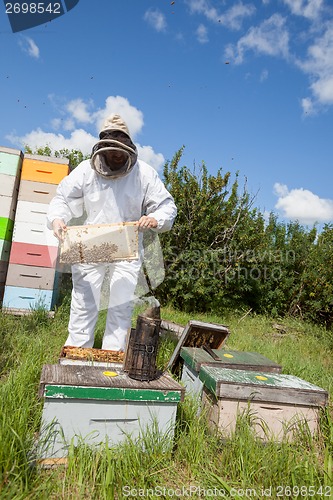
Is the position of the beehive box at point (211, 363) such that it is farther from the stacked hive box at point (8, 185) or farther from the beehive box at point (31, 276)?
the stacked hive box at point (8, 185)

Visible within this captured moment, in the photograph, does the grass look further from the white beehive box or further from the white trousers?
the white beehive box

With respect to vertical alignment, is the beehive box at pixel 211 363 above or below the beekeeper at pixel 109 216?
below

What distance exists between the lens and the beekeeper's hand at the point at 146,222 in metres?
2.75

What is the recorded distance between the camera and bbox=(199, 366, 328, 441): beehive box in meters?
2.19

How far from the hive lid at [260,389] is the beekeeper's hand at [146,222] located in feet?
3.60

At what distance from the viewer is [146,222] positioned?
277 cm

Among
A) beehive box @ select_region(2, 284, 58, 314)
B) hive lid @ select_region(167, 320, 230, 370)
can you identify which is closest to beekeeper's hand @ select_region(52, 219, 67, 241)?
hive lid @ select_region(167, 320, 230, 370)

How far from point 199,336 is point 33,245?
2457mm

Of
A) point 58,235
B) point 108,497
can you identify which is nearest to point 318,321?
point 58,235

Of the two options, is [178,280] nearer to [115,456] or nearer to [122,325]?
[122,325]

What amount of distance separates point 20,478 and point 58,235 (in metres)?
1.69

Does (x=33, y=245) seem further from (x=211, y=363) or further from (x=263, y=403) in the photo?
(x=263, y=403)

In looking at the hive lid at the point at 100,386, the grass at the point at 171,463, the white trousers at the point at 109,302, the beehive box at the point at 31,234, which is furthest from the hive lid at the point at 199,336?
the beehive box at the point at 31,234

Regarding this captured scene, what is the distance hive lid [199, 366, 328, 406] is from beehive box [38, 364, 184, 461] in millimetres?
293
